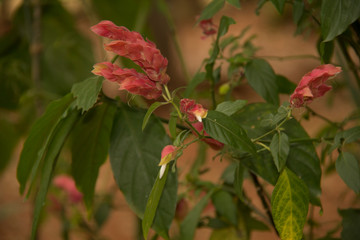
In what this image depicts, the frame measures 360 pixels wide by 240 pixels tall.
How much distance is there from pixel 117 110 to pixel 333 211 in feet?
4.60

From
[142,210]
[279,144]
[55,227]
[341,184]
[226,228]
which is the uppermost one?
[279,144]

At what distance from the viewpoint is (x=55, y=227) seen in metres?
2.27

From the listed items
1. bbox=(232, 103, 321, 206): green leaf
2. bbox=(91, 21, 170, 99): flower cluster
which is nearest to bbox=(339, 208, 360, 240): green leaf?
bbox=(232, 103, 321, 206): green leaf

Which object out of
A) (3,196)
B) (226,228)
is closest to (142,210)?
(226,228)

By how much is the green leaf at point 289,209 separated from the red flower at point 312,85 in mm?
81

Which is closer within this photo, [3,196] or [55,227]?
[55,227]

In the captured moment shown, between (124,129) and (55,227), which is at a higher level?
(124,129)

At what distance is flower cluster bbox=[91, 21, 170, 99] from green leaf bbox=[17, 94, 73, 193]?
10cm

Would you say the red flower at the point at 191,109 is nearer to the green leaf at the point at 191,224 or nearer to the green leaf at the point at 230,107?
the green leaf at the point at 230,107

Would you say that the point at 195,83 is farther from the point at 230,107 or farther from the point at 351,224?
the point at 351,224

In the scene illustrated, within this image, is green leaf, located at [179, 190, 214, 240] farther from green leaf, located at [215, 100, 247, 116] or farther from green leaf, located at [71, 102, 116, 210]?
green leaf, located at [215, 100, 247, 116]

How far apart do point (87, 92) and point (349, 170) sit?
0.97ft

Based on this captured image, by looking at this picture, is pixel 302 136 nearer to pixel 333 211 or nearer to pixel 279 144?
pixel 279 144

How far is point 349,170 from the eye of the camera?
0.44m
